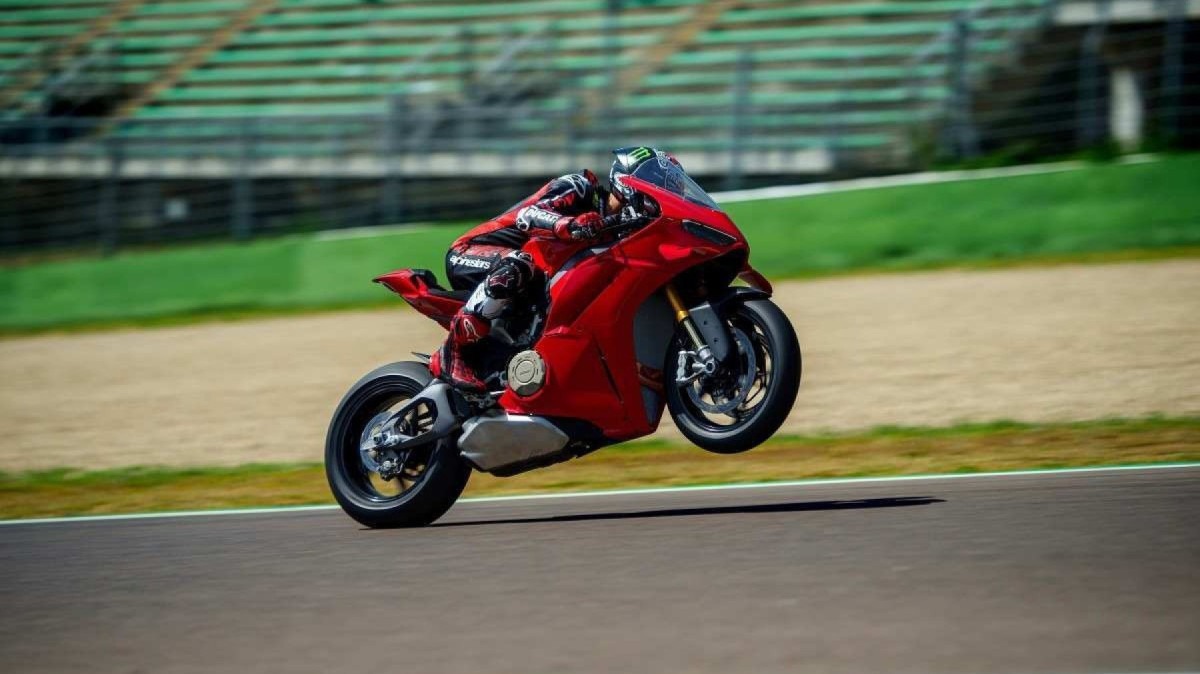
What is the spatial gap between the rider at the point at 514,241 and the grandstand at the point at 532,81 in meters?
10.2

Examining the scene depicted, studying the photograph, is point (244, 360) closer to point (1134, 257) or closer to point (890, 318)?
point (890, 318)

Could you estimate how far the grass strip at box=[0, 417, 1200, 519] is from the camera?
7.71 metres

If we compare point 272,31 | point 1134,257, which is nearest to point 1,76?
point 272,31

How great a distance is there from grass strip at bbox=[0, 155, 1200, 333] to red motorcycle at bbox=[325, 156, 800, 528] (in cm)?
886

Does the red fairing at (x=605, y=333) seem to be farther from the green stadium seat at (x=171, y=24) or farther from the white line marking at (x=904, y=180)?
the green stadium seat at (x=171, y=24)

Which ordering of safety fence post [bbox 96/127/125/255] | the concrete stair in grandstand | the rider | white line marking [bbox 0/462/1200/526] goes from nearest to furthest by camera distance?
Result: 1. the rider
2. white line marking [bbox 0/462/1200/526]
3. safety fence post [bbox 96/127/125/255]
4. the concrete stair in grandstand

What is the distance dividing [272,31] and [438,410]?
19.1m

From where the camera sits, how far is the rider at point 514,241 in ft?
20.9

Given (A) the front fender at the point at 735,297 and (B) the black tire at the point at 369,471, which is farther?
(B) the black tire at the point at 369,471

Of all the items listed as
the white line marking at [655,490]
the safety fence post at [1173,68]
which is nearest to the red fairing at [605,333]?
the white line marking at [655,490]

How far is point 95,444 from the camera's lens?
35.5ft

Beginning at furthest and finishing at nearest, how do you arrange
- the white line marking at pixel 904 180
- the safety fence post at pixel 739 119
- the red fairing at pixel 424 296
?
1. the safety fence post at pixel 739 119
2. the white line marking at pixel 904 180
3. the red fairing at pixel 424 296

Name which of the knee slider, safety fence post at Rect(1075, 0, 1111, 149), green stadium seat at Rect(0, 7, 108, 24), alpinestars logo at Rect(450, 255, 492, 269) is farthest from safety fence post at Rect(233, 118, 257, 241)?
the knee slider

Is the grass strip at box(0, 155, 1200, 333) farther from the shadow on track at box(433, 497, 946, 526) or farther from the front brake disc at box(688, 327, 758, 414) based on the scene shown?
the front brake disc at box(688, 327, 758, 414)
